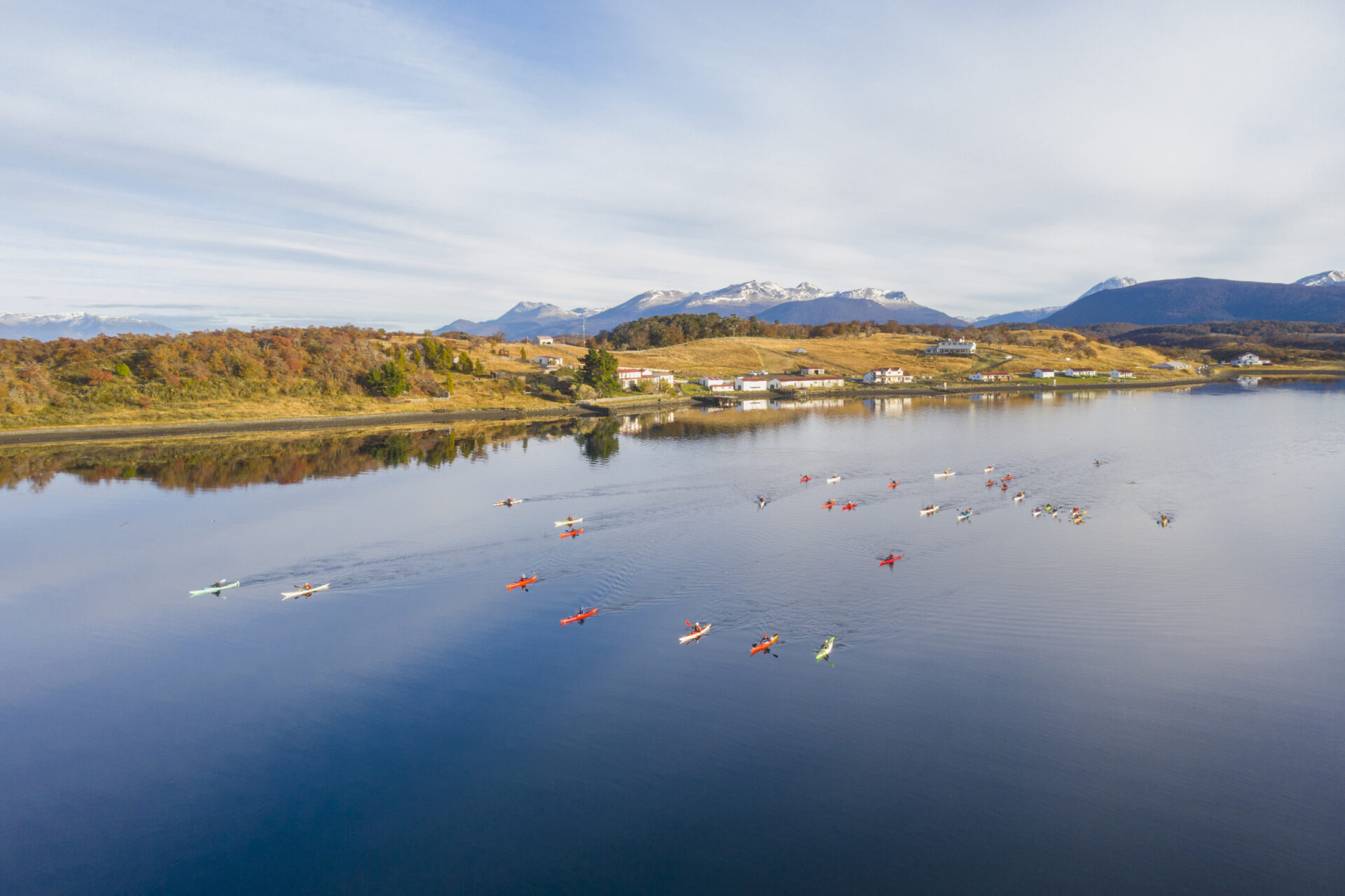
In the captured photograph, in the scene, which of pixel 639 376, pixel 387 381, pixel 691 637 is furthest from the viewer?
pixel 639 376

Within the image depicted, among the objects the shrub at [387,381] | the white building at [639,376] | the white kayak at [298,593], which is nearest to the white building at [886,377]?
the white building at [639,376]

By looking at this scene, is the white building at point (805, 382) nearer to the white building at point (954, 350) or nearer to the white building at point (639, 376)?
the white building at point (639, 376)

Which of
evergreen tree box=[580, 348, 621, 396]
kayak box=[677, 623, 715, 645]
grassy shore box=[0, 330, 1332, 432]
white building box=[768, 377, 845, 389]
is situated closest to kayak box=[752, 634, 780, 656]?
kayak box=[677, 623, 715, 645]

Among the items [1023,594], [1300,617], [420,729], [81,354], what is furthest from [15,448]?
[1300,617]

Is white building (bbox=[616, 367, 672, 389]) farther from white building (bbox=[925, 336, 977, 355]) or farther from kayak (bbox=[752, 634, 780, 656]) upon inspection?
kayak (bbox=[752, 634, 780, 656])

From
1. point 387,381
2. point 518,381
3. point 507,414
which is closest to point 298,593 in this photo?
point 507,414

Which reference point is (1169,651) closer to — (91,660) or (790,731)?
(790,731)

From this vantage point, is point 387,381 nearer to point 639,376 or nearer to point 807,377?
point 639,376
